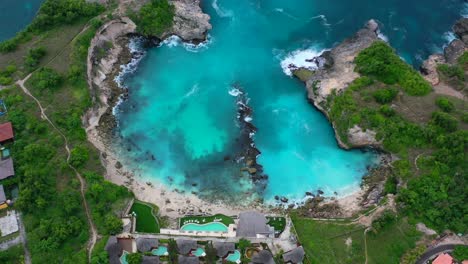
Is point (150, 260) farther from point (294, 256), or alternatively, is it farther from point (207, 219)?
point (294, 256)

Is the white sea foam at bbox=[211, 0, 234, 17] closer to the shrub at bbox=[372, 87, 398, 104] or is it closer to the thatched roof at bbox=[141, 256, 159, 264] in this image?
the shrub at bbox=[372, 87, 398, 104]

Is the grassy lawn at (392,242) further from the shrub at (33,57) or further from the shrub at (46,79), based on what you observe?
the shrub at (33,57)

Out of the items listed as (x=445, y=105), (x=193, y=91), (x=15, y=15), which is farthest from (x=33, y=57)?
(x=445, y=105)

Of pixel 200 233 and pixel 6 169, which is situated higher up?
pixel 6 169

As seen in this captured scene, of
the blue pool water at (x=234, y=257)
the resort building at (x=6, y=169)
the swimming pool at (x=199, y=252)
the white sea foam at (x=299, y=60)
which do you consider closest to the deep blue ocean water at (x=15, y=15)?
the resort building at (x=6, y=169)

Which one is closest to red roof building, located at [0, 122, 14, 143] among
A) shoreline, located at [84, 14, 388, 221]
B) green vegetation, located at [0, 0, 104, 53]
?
shoreline, located at [84, 14, 388, 221]

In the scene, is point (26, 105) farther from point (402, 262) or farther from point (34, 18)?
point (402, 262)
